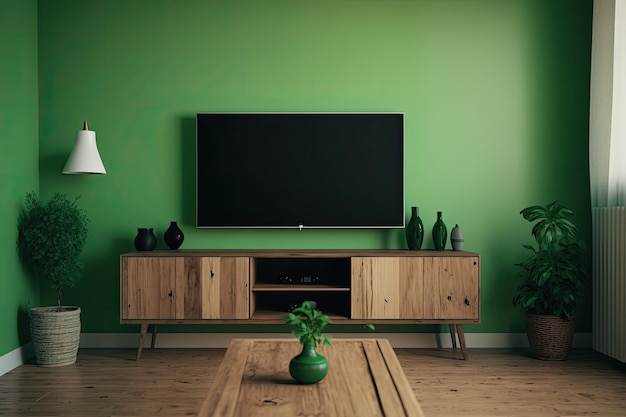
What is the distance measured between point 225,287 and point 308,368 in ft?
6.25

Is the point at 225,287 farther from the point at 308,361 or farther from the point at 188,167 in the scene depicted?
the point at 308,361

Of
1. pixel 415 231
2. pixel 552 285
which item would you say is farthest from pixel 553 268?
pixel 415 231

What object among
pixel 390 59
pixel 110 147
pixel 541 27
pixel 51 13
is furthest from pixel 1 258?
pixel 541 27

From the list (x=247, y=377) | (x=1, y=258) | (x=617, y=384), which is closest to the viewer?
Result: (x=247, y=377)

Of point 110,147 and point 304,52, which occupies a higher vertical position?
point 304,52

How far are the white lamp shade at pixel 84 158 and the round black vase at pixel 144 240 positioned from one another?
0.48 metres

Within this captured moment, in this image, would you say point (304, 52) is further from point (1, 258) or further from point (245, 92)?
point (1, 258)

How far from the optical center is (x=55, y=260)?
11.8 ft

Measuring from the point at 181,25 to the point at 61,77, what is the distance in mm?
914

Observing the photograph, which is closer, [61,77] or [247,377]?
[247,377]

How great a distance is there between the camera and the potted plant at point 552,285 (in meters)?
3.63

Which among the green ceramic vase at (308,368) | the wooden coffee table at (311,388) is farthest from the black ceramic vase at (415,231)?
the green ceramic vase at (308,368)

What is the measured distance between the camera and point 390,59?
4043 millimetres

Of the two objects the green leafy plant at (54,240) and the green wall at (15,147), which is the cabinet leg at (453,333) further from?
the green wall at (15,147)
